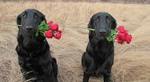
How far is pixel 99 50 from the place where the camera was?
21.7ft

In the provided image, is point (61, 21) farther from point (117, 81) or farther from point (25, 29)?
point (25, 29)

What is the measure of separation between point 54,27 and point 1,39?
203 centimetres

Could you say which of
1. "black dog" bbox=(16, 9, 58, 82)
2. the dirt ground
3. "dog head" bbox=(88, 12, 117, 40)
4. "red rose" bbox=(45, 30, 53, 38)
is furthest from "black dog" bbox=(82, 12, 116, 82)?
"red rose" bbox=(45, 30, 53, 38)

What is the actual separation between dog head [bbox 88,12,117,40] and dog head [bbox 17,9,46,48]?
0.75 m

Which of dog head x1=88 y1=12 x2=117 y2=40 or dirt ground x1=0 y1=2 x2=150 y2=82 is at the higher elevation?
dog head x1=88 y1=12 x2=117 y2=40

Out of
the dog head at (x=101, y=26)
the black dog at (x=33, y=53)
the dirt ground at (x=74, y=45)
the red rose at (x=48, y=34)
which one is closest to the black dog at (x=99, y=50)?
the dog head at (x=101, y=26)

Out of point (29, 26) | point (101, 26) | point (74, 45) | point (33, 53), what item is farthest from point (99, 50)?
point (74, 45)

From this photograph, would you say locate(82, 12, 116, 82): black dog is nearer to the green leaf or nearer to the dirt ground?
the dirt ground

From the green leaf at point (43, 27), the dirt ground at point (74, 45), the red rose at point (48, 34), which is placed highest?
the green leaf at point (43, 27)

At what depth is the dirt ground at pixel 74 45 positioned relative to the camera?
716cm

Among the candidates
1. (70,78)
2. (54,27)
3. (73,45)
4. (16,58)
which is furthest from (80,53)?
(54,27)

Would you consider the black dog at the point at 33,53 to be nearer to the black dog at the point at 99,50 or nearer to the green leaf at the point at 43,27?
the green leaf at the point at 43,27

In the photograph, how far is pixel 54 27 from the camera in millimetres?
5922

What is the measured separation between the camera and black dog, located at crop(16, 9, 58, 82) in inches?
241
